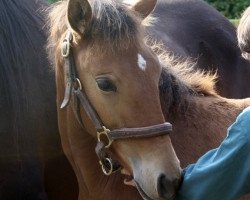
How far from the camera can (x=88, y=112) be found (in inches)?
112

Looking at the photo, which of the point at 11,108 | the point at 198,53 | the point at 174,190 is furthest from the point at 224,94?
the point at 174,190

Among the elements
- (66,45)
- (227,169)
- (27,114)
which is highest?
(66,45)

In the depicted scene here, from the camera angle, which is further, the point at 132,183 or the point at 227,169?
the point at 132,183

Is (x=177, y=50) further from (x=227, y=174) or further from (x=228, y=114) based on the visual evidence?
(x=227, y=174)

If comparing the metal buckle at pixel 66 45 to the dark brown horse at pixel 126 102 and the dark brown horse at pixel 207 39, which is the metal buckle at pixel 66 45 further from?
the dark brown horse at pixel 207 39

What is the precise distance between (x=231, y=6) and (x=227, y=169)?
9899mm

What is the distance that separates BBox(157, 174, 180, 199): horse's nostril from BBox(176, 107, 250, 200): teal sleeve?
101 mm

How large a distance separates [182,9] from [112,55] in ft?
8.77

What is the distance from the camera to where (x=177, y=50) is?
455cm

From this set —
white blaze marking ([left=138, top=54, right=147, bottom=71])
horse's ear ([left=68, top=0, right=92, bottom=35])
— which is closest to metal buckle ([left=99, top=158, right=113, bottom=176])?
white blaze marking ([left=138, top=54, right=147, bottom=71])

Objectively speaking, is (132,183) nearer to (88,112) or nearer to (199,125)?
(88,112)

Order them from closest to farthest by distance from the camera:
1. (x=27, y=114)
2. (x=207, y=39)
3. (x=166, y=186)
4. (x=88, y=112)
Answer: (x=166, y=186) → (x=88, y=112) → (x=27, y=114) → (x=207, y=39)

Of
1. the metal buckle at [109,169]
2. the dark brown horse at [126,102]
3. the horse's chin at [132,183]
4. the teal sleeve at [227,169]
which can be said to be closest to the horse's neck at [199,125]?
the dark brown horse at [126,102]

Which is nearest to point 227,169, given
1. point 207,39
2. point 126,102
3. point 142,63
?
point 126,102
